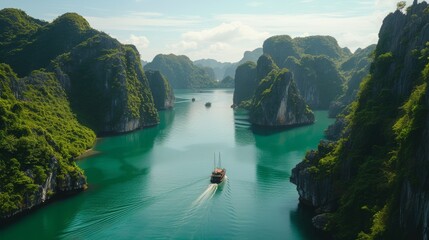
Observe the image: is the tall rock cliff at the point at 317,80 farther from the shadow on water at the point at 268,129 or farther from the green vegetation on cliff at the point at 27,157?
the green vegetation on cliff at the point at 27,157

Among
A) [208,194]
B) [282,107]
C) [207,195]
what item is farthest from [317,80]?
[207,195]

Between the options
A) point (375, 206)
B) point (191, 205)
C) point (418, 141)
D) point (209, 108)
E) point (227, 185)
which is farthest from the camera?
point (209, 108)

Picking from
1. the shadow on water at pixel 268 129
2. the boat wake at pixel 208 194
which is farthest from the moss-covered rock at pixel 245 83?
the boat wake at pixel 208 194

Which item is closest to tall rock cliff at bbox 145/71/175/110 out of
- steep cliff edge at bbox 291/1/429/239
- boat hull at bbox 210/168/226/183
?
boat hull at bbox 210/168/226/183

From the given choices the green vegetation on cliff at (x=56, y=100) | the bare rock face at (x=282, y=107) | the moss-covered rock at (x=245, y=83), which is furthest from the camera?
the moss-covered rock at (x=245, y=83)

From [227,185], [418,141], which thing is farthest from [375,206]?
[227,185]

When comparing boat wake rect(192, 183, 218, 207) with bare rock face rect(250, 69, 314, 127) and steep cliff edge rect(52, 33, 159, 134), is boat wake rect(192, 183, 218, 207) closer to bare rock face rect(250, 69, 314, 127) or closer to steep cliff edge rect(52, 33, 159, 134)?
steep cliff edge rect(52, 33, 159, 134)

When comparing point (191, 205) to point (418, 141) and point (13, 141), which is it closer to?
point (13, 141)
